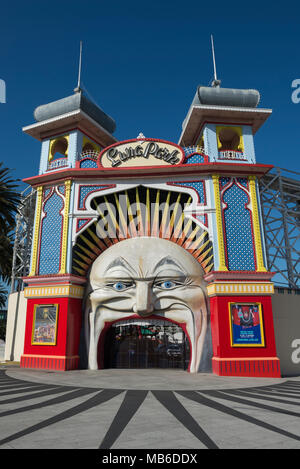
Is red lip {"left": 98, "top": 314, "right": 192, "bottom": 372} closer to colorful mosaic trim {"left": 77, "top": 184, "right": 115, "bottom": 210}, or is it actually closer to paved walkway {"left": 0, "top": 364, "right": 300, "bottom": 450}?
paved walkway {"left": 0, "top": 364, "right": 300, "bottom": 450}

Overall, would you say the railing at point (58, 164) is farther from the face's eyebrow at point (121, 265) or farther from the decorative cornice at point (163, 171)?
the face's eyebrow at point (121, 265)

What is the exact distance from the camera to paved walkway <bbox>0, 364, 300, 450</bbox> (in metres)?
5.38

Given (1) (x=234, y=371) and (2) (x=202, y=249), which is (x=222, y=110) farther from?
(1) (x=234, y=371)

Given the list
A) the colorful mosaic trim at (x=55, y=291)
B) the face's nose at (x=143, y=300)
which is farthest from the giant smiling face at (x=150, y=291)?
the colorful mosaic trim at (x=55, y=291)

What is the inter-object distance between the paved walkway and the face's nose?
486 centimetres

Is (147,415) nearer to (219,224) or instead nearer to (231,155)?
(219,224)

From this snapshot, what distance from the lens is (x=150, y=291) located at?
56.3 feet

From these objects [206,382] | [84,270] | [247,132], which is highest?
[247,132]

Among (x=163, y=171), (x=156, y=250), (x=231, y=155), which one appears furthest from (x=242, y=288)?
(x=231, y=155)

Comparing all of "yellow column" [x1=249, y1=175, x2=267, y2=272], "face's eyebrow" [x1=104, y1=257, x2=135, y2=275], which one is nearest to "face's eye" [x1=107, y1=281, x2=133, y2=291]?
"face's eyebrow" [x1=104, y1=257, x2=135, y2=275]

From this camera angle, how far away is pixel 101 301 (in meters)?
17.7

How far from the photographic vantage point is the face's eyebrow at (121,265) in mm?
17375
